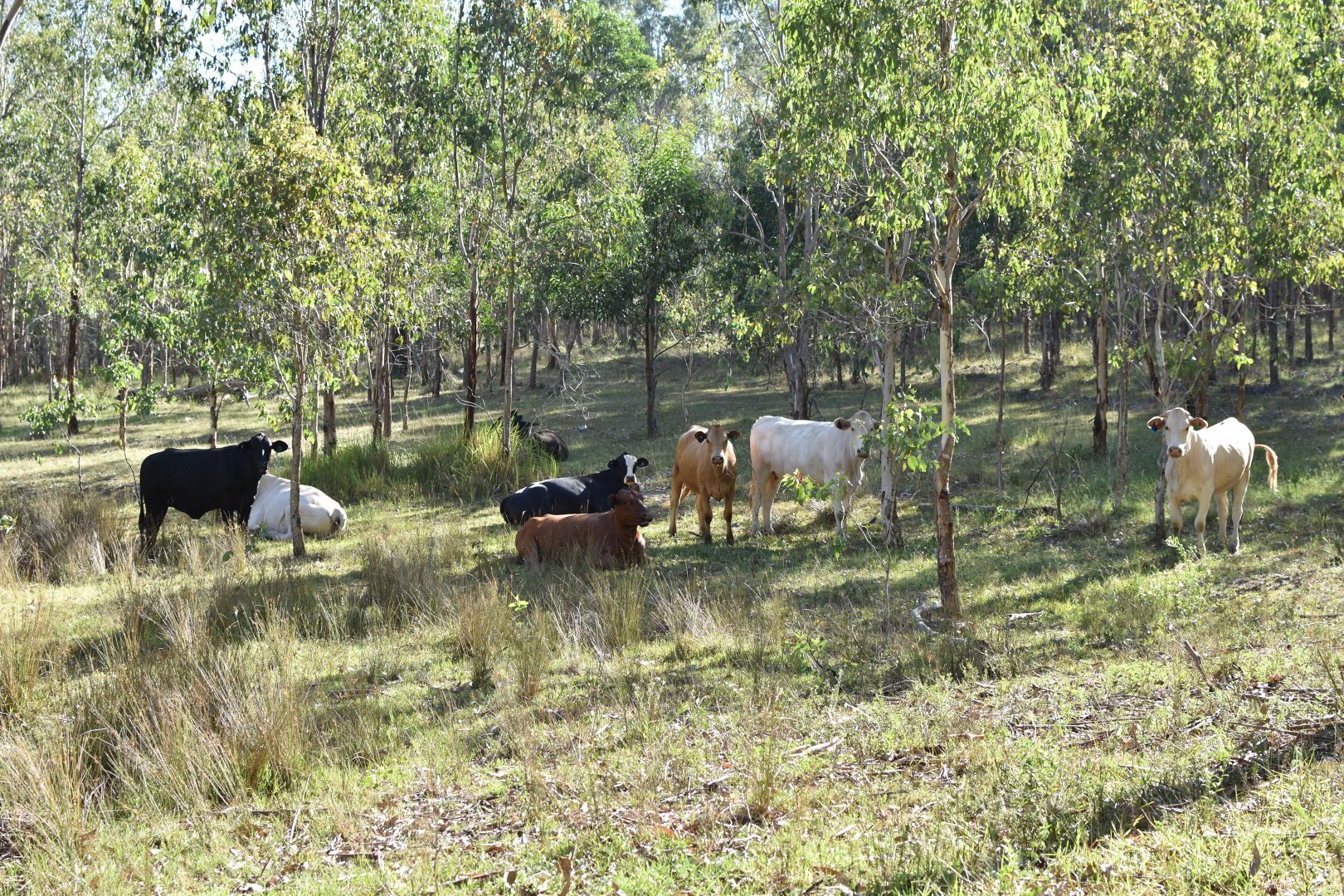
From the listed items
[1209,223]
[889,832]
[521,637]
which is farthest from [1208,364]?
[889,832]

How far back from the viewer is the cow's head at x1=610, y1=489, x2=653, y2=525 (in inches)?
482

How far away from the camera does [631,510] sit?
12.3 m

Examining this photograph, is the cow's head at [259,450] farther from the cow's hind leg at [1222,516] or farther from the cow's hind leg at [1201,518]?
the cow's hind leg at [1222,516]

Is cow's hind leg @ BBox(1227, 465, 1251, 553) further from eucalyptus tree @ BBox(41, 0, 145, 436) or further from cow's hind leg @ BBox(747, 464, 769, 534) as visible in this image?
eucalyptus tree @ BBox(41, 0, 145, 436)

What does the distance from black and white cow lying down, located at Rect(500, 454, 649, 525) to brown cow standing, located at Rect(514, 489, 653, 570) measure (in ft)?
5.85

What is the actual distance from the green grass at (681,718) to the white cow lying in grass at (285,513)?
4.70 feet

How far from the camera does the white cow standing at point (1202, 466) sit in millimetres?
11516

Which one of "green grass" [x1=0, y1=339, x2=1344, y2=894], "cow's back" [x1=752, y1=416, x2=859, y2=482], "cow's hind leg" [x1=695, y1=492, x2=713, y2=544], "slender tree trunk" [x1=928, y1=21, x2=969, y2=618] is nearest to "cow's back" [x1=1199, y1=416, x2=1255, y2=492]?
"green grass" [x1=0, y1=339, x2=1344, y2=894]

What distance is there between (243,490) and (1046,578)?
34.2 feet

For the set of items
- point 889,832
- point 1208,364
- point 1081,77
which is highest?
point 1081,77

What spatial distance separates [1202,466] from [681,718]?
24.1ft

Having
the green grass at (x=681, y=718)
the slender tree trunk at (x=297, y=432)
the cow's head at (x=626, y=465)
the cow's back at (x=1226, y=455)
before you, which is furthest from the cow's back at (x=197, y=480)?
the cow's back at (x=1226, y=455)

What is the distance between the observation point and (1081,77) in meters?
8.43

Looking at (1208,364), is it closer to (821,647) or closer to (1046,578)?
(1046,578)
